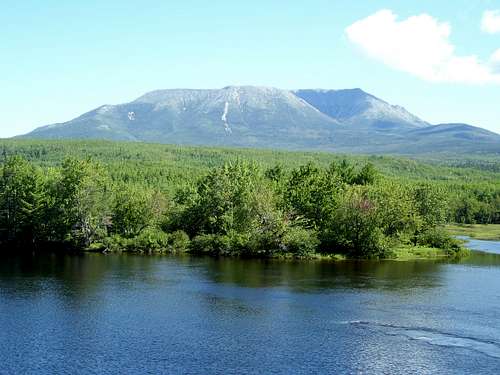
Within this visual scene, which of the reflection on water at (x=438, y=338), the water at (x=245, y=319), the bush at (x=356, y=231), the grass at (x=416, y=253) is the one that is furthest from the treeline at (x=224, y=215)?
the reflection on water at (x=438, y=338)

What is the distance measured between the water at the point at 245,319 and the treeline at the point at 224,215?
12.6m

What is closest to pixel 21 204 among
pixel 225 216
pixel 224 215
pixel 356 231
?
pixel 224 215

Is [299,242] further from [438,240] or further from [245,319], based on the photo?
[245,319]

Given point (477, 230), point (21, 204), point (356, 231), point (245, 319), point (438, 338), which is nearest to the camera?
point (438, 338)

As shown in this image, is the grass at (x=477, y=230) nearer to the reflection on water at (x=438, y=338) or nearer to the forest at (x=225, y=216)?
the forest at (x=225, y=216)

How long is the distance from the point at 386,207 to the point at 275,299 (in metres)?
42.3

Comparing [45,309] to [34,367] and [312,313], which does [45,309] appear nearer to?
[34,367]

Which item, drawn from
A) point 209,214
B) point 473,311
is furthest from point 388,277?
point 209,214

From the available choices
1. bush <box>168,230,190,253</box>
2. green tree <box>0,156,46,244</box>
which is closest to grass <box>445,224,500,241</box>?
bush <box>168,230,190,253</box>

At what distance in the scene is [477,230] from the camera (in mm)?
163000

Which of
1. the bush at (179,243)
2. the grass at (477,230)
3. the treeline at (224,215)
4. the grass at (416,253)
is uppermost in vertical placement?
the treeline at (224,215)

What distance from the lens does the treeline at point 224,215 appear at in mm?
99688

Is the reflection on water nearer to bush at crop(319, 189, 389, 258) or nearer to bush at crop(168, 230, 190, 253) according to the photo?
bush at crop(319, 189, 389, 258)

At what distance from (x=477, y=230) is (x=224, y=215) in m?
87.3
